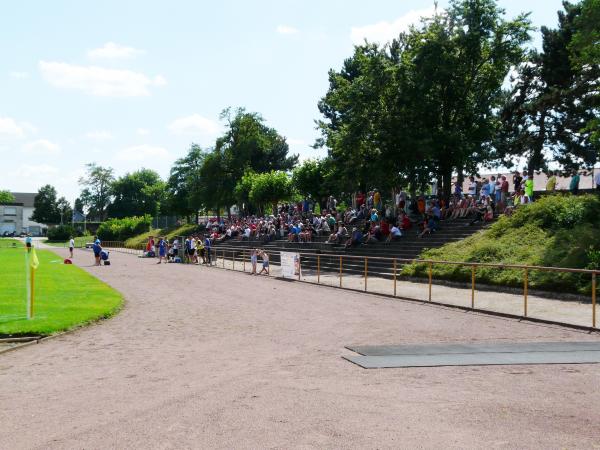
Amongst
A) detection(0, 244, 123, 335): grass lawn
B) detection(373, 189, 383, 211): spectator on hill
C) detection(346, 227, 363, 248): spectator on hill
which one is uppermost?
detection(373, 189, 383, 211): spectator on hill

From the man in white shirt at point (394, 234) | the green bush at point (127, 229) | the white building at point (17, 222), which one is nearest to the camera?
the man in white shirt at point (394, 234)

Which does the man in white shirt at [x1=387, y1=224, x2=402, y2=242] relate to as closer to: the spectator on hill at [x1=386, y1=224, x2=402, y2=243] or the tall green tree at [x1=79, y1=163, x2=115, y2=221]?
the spectator on hill at [x1=386, y1=224, x2=402, y2=243]

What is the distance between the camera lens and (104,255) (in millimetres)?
39344

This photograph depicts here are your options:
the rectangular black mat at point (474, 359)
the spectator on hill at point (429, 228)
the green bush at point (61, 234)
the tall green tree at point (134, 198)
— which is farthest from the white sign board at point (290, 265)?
the tall green tree at point (134, 198)

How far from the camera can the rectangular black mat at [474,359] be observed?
9.25 metres

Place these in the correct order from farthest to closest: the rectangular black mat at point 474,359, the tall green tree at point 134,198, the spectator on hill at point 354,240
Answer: the tall green tree at point 134,198, the spectator on hill at point 354,240, the rectangular black mat at point 474,359

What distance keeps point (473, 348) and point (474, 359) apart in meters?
1.04

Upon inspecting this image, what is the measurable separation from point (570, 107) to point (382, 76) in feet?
50.2

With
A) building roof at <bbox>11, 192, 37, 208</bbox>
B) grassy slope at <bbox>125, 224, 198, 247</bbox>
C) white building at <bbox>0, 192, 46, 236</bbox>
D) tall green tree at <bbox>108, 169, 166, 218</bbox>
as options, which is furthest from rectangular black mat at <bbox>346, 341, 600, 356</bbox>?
building roof at <bbox>11, 192, 37, 208</bbox>

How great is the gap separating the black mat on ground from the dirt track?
1.26 feet

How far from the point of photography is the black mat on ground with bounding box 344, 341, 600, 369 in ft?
30.7

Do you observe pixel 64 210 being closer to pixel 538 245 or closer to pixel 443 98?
pixel 443 98

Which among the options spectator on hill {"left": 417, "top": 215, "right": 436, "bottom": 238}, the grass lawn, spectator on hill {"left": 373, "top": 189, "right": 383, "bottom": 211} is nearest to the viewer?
the grass lawn

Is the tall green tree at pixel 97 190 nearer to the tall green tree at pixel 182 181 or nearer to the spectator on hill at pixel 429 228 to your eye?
the tall green tree at pixel 182 181
